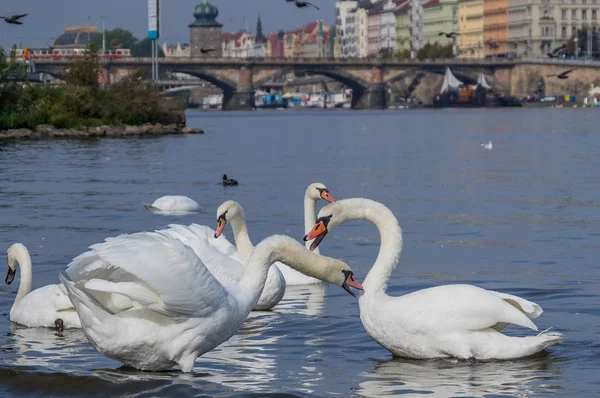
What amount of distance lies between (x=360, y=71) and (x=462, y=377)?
13878 centimetres

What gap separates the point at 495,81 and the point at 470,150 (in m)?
108

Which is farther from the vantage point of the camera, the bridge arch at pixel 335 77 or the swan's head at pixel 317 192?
the bridge arch at pixel 335 77

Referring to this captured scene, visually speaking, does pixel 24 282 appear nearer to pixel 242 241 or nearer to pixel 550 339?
pixel 242 241

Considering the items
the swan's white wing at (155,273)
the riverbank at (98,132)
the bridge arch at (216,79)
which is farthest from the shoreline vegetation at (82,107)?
the bridge arch at (216,79)

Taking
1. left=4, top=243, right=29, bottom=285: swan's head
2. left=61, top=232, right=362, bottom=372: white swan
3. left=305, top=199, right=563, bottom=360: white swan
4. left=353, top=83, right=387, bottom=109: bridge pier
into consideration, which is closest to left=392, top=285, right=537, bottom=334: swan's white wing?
left=305, top=199, right=563, bottom=360: white swan

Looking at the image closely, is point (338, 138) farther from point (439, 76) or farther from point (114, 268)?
point (439, 76)

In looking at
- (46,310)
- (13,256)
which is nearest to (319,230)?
(46,310)

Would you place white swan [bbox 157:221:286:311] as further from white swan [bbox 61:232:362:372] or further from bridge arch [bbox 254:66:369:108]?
bridge arch [bbox 254:66:369:108]

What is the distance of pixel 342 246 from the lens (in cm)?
1641

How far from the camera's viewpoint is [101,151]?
4600 cm

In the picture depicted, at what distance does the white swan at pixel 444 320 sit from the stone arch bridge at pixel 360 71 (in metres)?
122

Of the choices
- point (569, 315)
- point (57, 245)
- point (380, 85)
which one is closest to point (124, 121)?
point (57, 245)

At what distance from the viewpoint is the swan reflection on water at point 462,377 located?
8336mm

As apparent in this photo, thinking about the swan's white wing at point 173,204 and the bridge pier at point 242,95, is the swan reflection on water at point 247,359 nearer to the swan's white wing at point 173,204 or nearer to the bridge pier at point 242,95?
the swan's white wing at point 173,204
